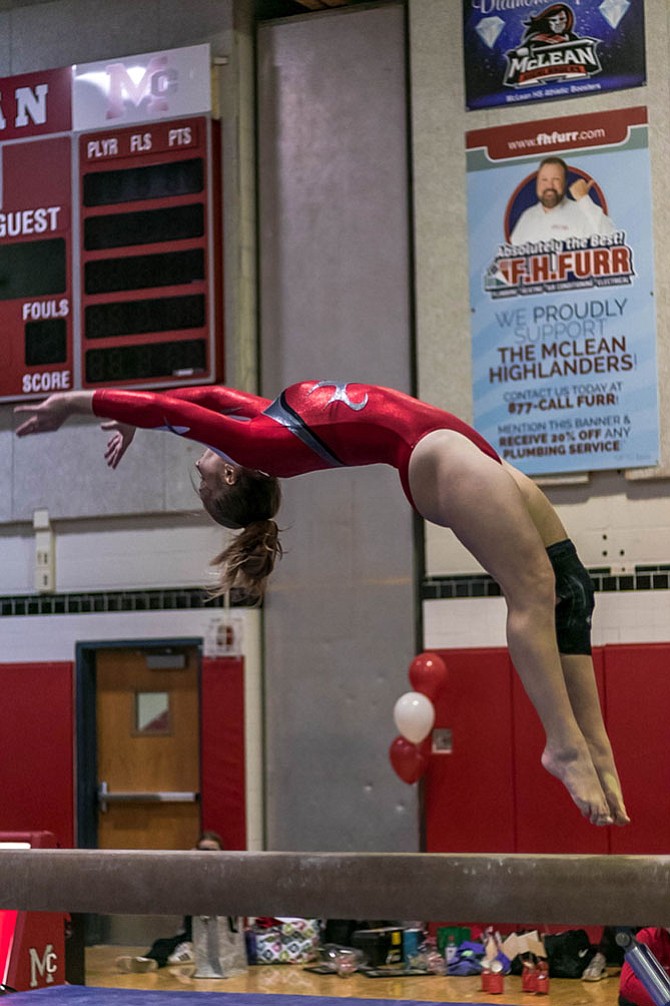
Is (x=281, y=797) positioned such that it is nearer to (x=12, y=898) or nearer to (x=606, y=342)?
(x=606, y=342)

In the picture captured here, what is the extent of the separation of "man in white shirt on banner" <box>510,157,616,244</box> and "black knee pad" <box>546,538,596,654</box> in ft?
18.9

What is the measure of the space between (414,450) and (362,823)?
6.24 metres

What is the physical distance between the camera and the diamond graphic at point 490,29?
995cm

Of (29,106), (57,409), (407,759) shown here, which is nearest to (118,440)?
(57,409)

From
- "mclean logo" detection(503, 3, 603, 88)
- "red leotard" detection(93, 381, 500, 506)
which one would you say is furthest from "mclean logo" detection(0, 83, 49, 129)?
"red leotard" detection(93, 381, 500, 506)

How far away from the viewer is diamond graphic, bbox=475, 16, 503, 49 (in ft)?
32.6

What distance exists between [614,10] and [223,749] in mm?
5723

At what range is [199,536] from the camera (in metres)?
10.4

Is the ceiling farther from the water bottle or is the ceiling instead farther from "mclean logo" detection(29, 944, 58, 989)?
the water bottle

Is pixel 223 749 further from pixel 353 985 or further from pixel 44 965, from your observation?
pixel 44 965

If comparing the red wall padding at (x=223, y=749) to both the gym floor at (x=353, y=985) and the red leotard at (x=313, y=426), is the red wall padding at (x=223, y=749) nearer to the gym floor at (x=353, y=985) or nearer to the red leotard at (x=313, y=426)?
the gym floor at (x=353, y=985)

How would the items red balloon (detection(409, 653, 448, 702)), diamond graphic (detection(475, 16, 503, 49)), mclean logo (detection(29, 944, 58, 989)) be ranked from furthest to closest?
1. diamond graphic (detection(475, 16, 503, 49))
2. red balloon (detection(409, 653, 448, 702))
3. mclean logo (detection(29, 944, 58, 989))

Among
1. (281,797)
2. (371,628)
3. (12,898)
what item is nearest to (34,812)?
(281,797)

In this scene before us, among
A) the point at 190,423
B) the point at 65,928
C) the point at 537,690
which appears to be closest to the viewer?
the point at 537,690
